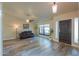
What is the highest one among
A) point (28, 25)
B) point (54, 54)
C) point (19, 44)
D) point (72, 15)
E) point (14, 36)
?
point (72, 15)

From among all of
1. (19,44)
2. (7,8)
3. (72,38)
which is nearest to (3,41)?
Answer: (19,44)

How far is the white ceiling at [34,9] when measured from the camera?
244 centimetres

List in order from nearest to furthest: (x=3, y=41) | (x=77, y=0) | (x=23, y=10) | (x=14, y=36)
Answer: (x=77, y=0) → (x=3, y=41) → (x=23, y=10) → (x=14, y=36)

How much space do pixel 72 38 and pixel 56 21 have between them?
1.87 feet

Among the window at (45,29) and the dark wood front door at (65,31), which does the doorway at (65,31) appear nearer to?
the dark wood front door at (65,31)

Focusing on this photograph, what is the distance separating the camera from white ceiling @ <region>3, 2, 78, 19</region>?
244cm

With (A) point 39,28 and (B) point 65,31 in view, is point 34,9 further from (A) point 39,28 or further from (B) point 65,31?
(B) point 65,31

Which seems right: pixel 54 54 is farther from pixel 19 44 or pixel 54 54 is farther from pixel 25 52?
pixel 19 44

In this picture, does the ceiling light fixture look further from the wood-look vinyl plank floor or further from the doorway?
the wood-look vinyl plank floor

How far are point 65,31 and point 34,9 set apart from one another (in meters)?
0.95

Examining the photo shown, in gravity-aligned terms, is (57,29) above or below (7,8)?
below

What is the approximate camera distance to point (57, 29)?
292 cm

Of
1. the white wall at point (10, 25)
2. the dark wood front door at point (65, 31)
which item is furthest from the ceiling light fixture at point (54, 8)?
the white wall at point (10, 25)

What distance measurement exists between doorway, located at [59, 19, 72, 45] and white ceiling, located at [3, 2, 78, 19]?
0.31m
